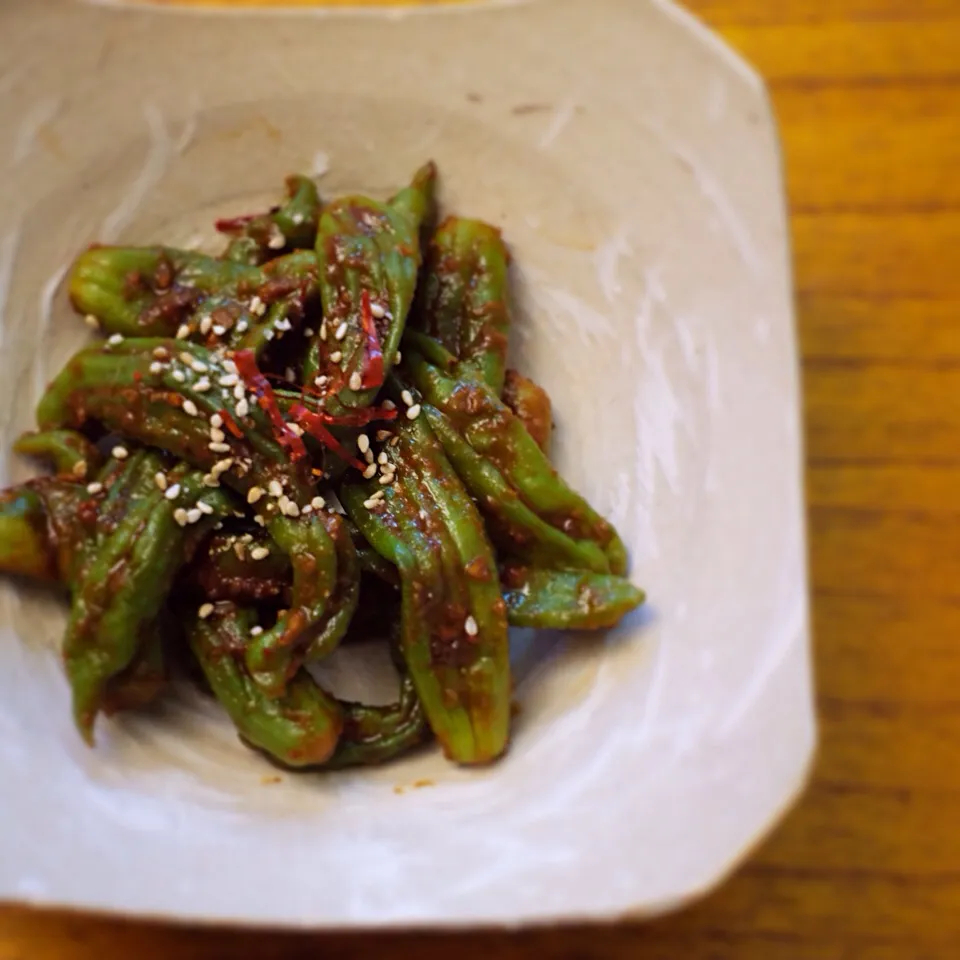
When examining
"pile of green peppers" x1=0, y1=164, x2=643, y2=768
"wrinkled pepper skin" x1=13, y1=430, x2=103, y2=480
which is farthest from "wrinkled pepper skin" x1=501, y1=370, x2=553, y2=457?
"wrinkled pepper skin" x1=13, y1=430, x2=103, y2=480

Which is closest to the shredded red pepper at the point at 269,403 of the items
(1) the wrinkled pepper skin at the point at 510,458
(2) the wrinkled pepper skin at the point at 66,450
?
(1) the wrinkled pepper skin at the point at 510,458

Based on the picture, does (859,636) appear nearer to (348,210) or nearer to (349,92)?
(348,210)

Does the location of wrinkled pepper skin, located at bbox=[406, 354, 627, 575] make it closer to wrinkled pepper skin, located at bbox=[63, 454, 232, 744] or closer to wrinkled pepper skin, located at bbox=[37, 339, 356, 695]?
wrinkled pepper skin, located at bbox=[37, 339, 356, 695]

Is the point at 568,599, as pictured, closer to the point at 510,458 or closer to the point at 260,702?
the point at 510,458

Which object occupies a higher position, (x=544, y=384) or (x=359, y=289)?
(x=359, y=289)

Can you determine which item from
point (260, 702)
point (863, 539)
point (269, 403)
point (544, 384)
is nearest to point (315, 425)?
point (269, 403)

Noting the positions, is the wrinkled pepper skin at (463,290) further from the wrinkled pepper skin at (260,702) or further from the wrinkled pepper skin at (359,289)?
the wrinkled pepper skin at (260,702)
